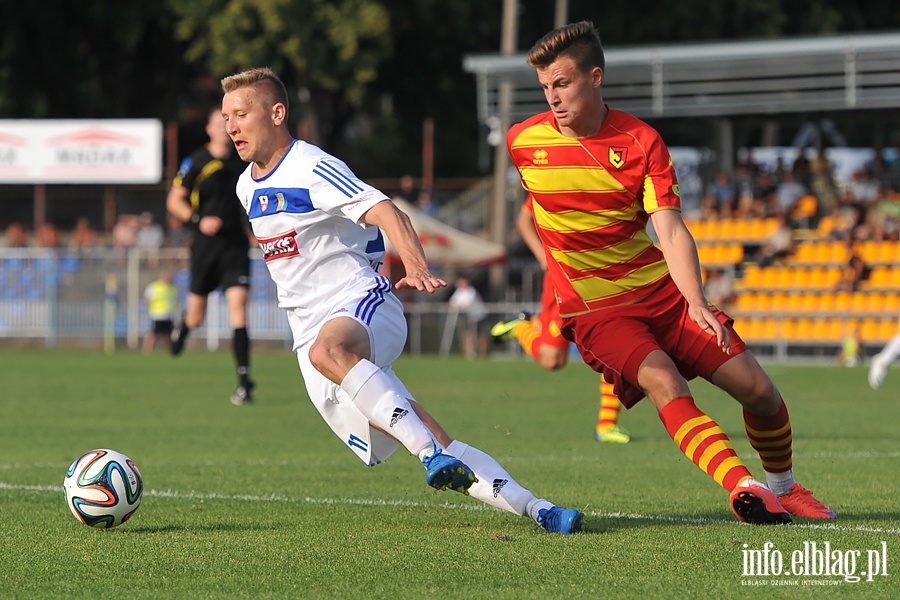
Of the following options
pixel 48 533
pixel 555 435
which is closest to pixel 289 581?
pixel 48 533

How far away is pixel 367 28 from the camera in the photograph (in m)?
35.8

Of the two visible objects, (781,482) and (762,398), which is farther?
(781,482)

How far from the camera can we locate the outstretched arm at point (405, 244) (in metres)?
5.69

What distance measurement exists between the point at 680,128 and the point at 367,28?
13.0 meters

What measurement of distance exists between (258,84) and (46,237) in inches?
1092

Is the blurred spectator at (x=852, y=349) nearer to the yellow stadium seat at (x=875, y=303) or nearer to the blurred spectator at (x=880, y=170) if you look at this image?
the yellow stadium seat at (x=875, y=303)

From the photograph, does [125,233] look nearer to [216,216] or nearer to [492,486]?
[216,216]

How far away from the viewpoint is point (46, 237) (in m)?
33.1

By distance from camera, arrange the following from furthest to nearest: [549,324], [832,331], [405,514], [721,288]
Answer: [721,288] → [832,331] → [549,324] → [405,514]

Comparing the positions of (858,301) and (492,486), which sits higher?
(492,486)

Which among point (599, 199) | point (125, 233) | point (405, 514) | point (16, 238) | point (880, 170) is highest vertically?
point (599, 199)

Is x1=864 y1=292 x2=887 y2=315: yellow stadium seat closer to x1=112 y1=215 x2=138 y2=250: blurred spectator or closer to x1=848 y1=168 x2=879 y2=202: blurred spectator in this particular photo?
x1=848 y1=168 x2=879 y2=202: blurred spectator

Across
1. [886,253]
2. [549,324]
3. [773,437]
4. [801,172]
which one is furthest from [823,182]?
[773,437]

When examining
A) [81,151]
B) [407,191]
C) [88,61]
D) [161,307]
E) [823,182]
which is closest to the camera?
[823,182]
